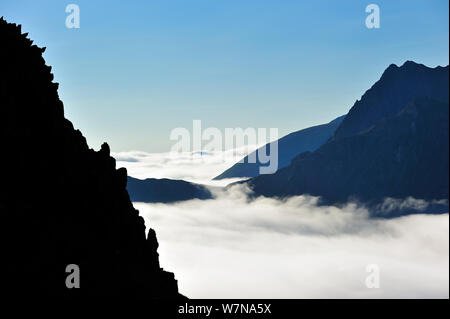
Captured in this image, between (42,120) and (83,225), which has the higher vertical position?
(42,120)

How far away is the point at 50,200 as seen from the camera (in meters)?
97.7

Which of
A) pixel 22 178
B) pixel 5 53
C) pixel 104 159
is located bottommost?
pixel 22 178

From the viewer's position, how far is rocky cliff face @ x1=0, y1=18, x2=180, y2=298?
288 feet

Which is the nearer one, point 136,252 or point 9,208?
point 9,208

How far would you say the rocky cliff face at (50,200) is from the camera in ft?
→ 288

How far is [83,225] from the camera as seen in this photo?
106250 mm
